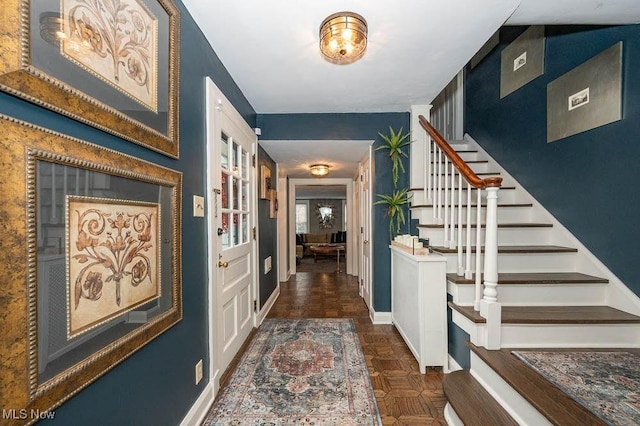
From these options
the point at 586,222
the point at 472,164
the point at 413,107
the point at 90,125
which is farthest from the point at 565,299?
the point at 90,125

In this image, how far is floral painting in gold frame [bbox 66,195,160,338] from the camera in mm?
804

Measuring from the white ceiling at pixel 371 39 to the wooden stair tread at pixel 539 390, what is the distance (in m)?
1.92

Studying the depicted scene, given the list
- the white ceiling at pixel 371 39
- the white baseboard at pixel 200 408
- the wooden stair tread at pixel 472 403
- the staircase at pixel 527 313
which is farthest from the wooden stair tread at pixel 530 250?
the white baseboard at pixel 200 408

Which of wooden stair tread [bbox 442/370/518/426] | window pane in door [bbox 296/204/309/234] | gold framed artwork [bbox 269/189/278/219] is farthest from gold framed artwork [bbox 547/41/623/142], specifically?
window pane in door [bbox 296/204/309/234]

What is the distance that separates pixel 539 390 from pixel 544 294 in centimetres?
91

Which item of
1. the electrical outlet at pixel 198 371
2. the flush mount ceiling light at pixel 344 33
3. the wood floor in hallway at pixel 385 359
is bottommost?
the wood floor in hallway at pixel 385 359

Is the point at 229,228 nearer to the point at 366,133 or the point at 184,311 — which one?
the point at 184,311

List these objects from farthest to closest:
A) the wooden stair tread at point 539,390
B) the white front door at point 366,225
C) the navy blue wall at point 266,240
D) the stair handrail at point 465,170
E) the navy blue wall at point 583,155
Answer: the white front door at point 366,225 → the navy blue wall at point 266,240 → the navy blue wall at point 583,155 → the stair handrail at point 465,170 → the wooden stair tread at point 539,390

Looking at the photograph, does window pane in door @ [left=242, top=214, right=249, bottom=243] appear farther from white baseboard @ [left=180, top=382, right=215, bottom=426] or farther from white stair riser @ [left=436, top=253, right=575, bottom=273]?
white stair riser @ [left=436, top=253, right=575, bottom=273]

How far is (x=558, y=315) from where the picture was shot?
163 centimetres

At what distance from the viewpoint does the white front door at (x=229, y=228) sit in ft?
5.71

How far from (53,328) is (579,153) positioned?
316 cm

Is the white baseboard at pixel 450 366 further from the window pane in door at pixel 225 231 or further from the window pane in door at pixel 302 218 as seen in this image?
the window pane in door at pixel 302 218

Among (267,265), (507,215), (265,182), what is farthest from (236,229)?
(507,215)
